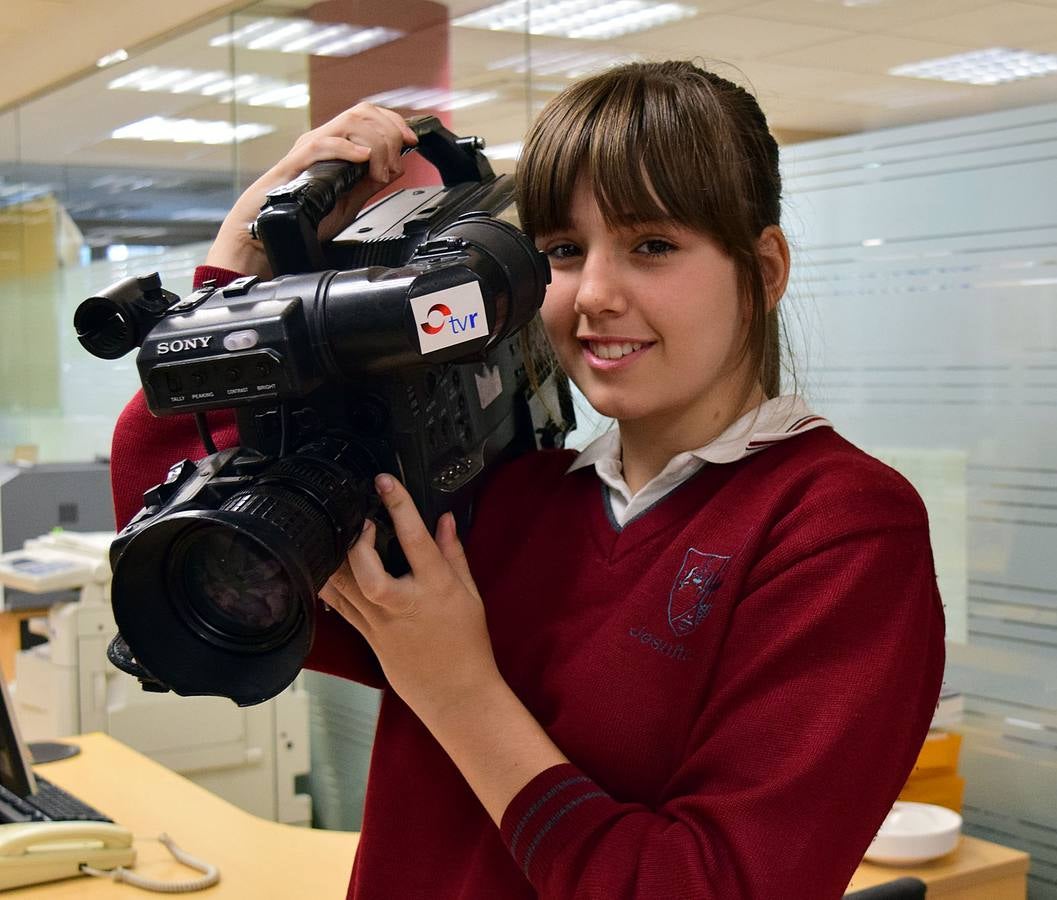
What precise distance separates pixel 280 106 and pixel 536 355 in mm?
2456

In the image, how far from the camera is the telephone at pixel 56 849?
5.96 ft

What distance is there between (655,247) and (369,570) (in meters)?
0.30

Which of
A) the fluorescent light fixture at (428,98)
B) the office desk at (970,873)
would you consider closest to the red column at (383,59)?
the fluorescent light fixture at (428,98)

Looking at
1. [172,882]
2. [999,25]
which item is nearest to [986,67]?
[999,25]

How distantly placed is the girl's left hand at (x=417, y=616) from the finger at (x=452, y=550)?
2cm

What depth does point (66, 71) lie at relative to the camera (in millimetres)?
4539

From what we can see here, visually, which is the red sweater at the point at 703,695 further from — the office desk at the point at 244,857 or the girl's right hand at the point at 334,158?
the office desk at the point at 244,857

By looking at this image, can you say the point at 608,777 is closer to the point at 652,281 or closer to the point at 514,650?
the point at 514,650

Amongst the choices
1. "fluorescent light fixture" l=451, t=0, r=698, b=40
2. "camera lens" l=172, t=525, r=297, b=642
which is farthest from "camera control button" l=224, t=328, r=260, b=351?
"fluorescent light fixture" l=451, t=0, r=698, b=40

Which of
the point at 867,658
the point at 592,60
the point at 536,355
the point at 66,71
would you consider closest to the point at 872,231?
the point at 592,60

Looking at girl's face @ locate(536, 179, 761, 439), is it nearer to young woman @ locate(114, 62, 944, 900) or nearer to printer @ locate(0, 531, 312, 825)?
young woman @ locate(114, 62, 944, 900)

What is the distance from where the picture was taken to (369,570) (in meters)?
0.88

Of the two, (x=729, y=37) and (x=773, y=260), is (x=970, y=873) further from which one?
(x=729, y=37)

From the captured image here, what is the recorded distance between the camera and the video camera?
0.77 m
